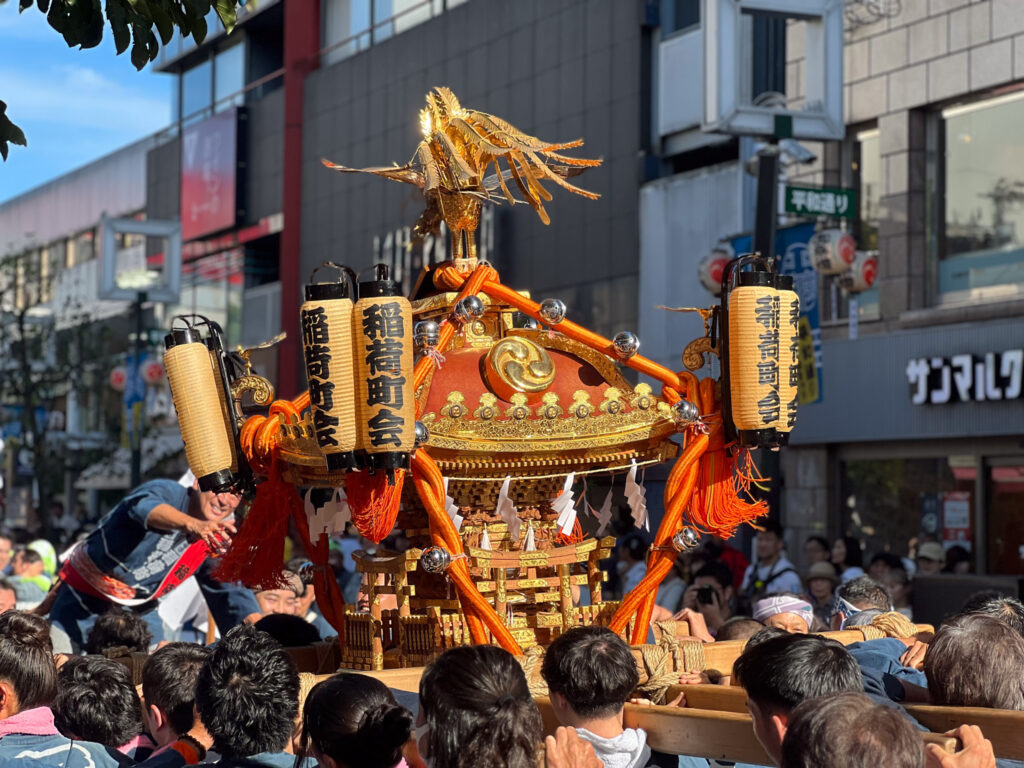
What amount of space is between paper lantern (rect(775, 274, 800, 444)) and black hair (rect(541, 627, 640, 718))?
1500 mm

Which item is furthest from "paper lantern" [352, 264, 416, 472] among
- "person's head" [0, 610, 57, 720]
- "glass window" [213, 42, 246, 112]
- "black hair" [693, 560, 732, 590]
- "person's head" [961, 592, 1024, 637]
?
"glass window" [213, 42, 246, 112]

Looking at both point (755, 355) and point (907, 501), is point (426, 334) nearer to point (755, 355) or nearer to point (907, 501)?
point (755, 355)

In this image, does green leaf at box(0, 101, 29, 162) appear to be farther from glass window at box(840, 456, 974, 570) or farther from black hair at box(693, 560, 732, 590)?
glass window at box(840, 456, 974, 570)

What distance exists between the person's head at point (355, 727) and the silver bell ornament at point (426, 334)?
182cm

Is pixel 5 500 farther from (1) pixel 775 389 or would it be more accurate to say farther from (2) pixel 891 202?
(1) pixel 775 389

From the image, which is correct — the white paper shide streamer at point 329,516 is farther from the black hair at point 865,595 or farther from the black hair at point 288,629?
the black hair at point 865,595

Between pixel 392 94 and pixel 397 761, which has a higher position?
pixel 392 94

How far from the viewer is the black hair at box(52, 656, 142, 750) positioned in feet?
14.0

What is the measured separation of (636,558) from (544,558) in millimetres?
6233

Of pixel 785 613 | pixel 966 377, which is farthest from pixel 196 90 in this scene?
pixel 785 613

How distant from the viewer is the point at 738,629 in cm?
550

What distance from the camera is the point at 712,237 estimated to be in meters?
16.3

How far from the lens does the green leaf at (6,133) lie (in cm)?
420

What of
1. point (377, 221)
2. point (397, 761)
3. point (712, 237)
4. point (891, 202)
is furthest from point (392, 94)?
point (397, 761)
